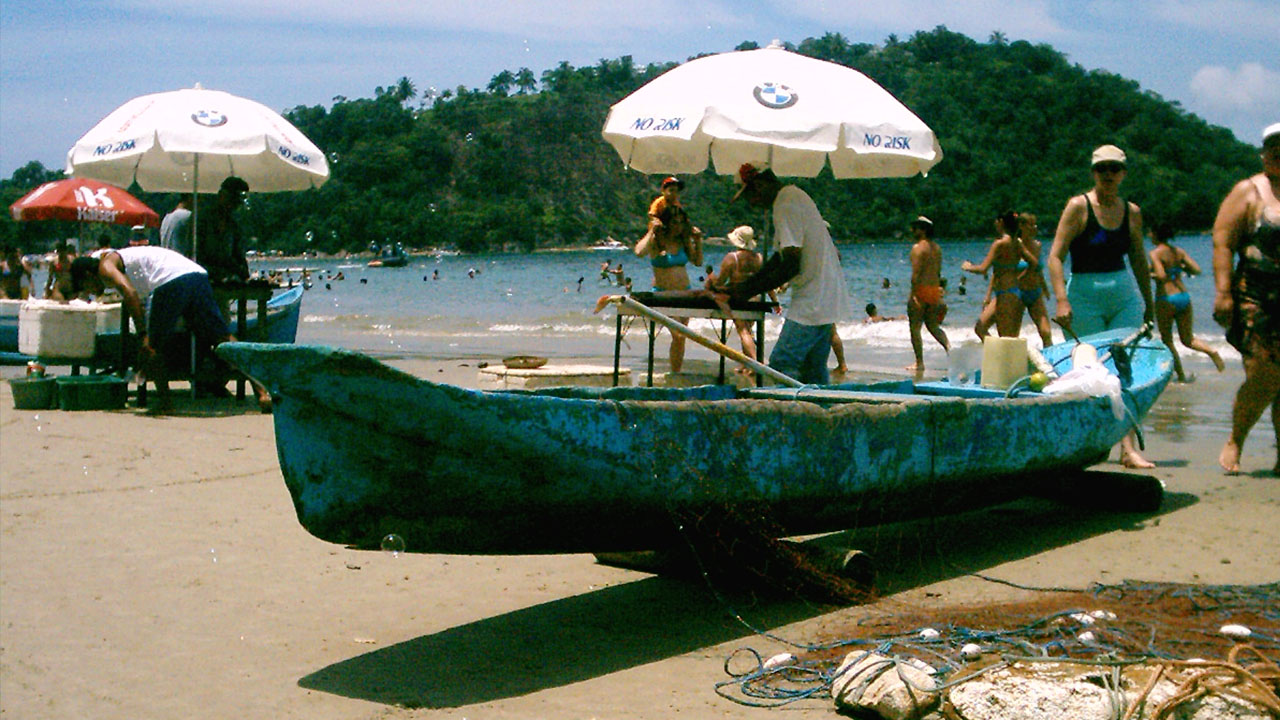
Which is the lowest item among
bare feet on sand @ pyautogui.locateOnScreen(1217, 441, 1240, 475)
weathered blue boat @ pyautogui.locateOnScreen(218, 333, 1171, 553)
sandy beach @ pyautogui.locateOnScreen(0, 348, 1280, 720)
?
sandy beach @ pyautogui.locateOnScreen(0, 348, 1280, 720)

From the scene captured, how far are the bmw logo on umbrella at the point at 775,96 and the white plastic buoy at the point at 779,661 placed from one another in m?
4.77

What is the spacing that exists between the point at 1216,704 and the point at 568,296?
4120 centimetres

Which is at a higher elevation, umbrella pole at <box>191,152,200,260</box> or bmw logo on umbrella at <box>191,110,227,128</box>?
bmw logo on umbrella at <box>191,110,227,128</box>

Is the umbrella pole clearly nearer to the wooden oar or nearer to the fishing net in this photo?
the wooden oar

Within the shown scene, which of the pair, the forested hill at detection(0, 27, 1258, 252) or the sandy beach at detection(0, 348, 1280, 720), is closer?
the sandy beach at detection(0, 348, 1280, 720)

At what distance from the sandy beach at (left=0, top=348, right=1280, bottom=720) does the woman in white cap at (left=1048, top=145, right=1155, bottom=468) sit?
3.50 ft

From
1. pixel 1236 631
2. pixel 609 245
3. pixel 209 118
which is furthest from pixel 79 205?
pixel 609 245

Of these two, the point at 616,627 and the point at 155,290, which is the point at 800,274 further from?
the point at 155,290

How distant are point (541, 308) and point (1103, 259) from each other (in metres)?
30.6

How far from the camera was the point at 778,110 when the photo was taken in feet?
26.3

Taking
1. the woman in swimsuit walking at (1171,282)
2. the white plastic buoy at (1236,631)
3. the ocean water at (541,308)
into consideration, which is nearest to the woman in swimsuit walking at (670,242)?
the ocean water at (541,308)

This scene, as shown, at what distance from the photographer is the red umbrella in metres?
17.3

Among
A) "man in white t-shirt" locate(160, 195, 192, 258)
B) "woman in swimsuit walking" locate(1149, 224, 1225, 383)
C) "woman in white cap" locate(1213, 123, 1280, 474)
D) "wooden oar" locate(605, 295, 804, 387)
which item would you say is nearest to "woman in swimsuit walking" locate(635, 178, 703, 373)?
"man in white t-shirt" locate(160, 195, 192, 258)

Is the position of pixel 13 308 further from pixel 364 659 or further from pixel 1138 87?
pixel 1138 87
